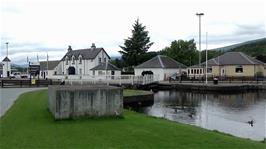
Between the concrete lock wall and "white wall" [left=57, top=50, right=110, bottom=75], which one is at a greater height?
"white wall" [left=57, top=50, right=110, bottom=75]

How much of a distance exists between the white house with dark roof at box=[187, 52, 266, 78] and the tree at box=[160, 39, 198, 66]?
75.8ft

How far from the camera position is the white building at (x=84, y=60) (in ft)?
260

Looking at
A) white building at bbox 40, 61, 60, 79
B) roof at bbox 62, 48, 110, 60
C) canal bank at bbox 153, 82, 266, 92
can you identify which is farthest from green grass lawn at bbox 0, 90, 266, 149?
white building at bbox 40, 61, 60, 79

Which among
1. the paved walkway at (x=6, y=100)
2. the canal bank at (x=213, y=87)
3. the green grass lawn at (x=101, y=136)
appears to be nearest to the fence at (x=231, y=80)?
the canal bank at (x=213, y=87)

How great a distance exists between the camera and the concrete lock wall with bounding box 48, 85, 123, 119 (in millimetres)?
14023

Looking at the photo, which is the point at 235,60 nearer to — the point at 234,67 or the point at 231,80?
the point at 234,67

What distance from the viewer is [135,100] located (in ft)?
116

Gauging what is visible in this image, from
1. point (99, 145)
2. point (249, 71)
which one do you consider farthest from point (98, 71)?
point (99, 145)

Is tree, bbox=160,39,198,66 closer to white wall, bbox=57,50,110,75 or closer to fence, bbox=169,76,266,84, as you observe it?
white wall, bbox=57,50,110,75

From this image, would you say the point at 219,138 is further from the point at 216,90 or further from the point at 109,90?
the point at 216,90

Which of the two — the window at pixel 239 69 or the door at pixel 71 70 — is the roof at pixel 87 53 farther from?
the window at pixel 239 69

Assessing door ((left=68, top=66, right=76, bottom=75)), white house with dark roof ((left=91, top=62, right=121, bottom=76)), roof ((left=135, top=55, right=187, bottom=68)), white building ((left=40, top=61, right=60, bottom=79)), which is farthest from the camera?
white building ((left=40, top=61, right=60, bottom=79))

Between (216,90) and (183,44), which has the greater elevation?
(183,44)

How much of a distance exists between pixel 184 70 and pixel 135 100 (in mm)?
43701
